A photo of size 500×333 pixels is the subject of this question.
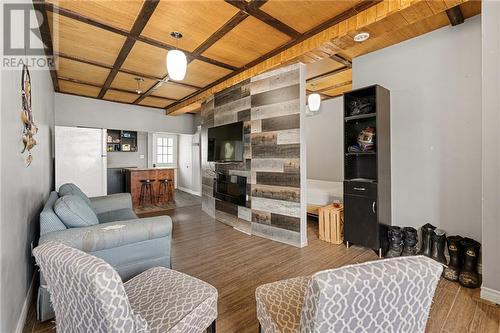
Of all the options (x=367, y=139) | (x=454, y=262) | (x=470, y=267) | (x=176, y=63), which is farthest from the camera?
(x=367, y=139)

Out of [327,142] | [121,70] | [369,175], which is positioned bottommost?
[369,175]

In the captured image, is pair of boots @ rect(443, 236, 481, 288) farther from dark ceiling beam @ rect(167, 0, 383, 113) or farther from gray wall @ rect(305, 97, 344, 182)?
gray wall @ rect(305, 97, 344, 182)

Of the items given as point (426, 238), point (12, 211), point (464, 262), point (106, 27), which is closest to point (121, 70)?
point (106, 27)

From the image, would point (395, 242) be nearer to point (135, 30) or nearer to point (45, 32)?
point (135, 30)

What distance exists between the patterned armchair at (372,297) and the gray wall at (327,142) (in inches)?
201

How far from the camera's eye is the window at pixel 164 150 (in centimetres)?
883

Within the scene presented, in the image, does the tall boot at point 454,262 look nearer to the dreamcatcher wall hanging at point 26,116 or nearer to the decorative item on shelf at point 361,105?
the decorative item on shelf at point 361,105

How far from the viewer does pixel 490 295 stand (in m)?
2.01

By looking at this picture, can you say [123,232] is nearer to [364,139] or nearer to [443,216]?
[364,139]

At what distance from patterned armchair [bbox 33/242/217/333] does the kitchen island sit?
213 inches

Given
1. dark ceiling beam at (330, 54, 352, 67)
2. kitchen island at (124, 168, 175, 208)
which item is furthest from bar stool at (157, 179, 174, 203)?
dark ceiling beam at (330, 54, 352, 67)

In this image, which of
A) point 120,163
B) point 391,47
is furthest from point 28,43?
point 120,163

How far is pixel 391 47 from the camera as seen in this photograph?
3225mm

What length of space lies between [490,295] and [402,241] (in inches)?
37.1
